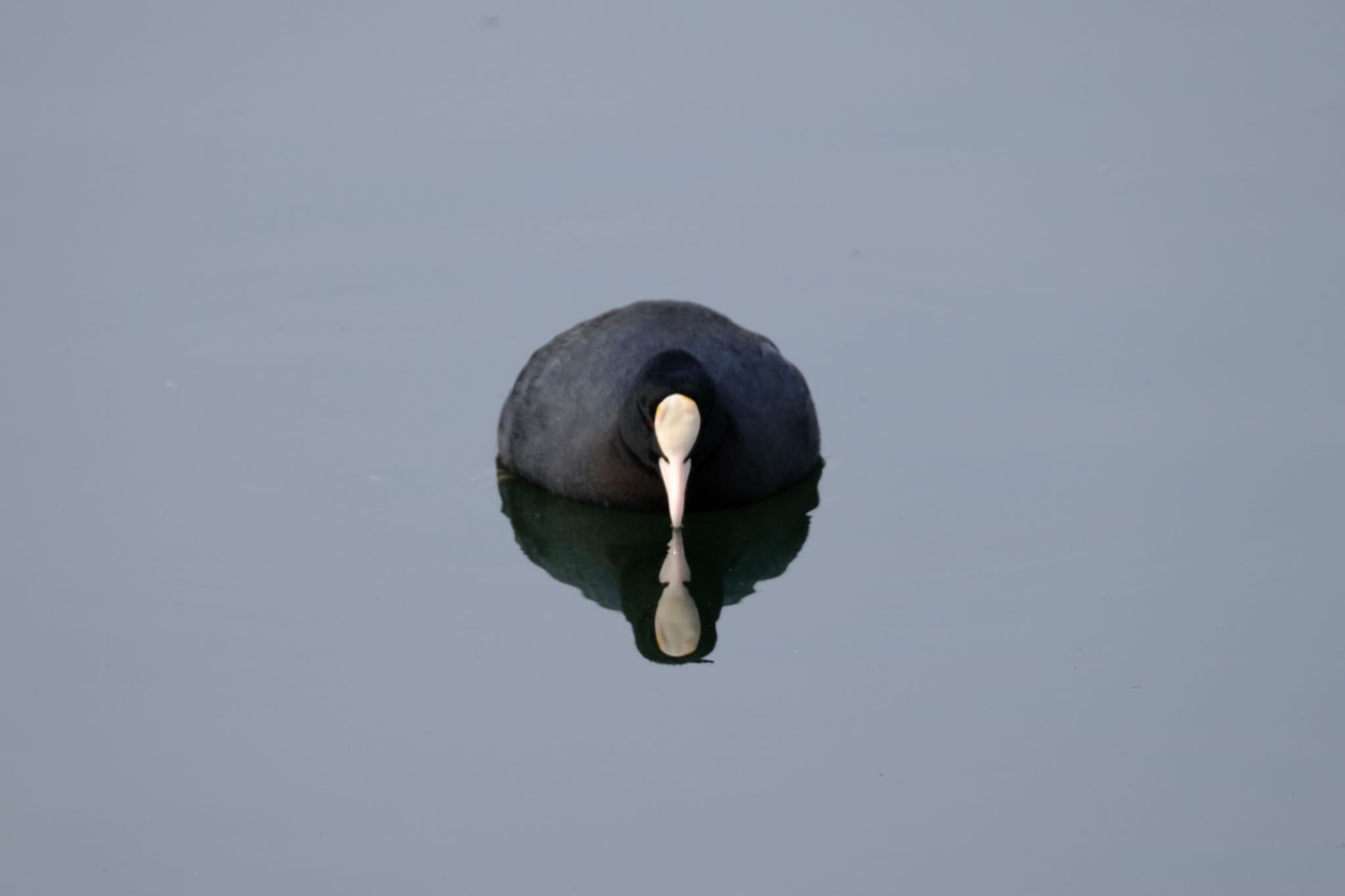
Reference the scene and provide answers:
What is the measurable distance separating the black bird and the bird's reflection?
6cm

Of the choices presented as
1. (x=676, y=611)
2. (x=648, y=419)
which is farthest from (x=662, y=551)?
(x=648, y=419)

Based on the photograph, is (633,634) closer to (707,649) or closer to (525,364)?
(707,649)

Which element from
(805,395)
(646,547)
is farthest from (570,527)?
(805,395)

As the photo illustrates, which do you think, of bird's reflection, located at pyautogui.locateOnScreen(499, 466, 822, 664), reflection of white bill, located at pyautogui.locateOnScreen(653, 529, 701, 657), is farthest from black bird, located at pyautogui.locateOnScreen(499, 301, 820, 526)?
reflection of white bill, located at pyautogui.locateOnScreen(653, 529, 701, 657)

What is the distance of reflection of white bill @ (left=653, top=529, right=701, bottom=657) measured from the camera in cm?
990

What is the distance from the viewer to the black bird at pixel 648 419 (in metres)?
10.5

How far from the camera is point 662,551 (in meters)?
10.5

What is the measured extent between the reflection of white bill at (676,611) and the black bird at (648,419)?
0.75 ft

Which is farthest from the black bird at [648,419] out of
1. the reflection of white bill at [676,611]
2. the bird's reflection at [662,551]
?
the reflection of white bill at [676,611]

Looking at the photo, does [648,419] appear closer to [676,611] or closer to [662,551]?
[662,551]

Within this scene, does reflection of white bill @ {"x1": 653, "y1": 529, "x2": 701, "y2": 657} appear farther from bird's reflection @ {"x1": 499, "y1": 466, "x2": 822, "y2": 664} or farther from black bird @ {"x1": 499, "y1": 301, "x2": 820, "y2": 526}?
black bird @ {"x1": 499, "y1": 301, "x2": 820, "y2": 526}

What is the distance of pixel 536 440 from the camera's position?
35.3ft

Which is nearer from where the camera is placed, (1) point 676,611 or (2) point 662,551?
(1) point 676,611

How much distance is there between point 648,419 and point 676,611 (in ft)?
2.18
